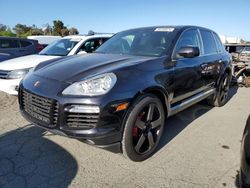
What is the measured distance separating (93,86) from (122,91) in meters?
0.33

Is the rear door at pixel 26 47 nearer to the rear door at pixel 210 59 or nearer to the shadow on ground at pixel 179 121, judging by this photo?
the shadow on ground at pixel 179 121

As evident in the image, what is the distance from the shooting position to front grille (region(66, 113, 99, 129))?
8.85 ft

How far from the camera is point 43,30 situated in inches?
1718

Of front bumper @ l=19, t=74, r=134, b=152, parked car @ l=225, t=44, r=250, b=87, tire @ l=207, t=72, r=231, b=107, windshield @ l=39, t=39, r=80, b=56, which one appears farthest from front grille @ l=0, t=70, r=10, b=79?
parked car @ l=225, t=44, r=250, b=87

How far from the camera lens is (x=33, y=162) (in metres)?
3.20

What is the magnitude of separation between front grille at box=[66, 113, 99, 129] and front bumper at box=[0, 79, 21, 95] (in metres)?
3.19

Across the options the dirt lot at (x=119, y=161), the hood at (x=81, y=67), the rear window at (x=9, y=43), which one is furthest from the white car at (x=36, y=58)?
the rear window at (x=9, y=43)

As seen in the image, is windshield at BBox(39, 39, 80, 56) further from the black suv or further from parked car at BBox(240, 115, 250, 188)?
parked car at BBox(240, 115, 250, 188)

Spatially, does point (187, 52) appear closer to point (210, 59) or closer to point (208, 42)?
point (210, 59)

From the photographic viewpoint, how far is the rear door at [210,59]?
471 cm

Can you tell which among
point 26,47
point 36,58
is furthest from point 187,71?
point 26,47

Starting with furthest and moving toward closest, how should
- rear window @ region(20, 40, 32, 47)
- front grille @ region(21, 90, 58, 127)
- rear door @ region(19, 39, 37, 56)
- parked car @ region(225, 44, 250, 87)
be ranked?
rear window @ region(20, 40, 32, 47) → rear door @ region(19, 39, 37, 56) → parked car @ region(225, 44, 250, 87) → front grille @ region(21, 90, 58, 127)

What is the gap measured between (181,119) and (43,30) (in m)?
43.2

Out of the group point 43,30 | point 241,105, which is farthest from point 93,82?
point 43,30
